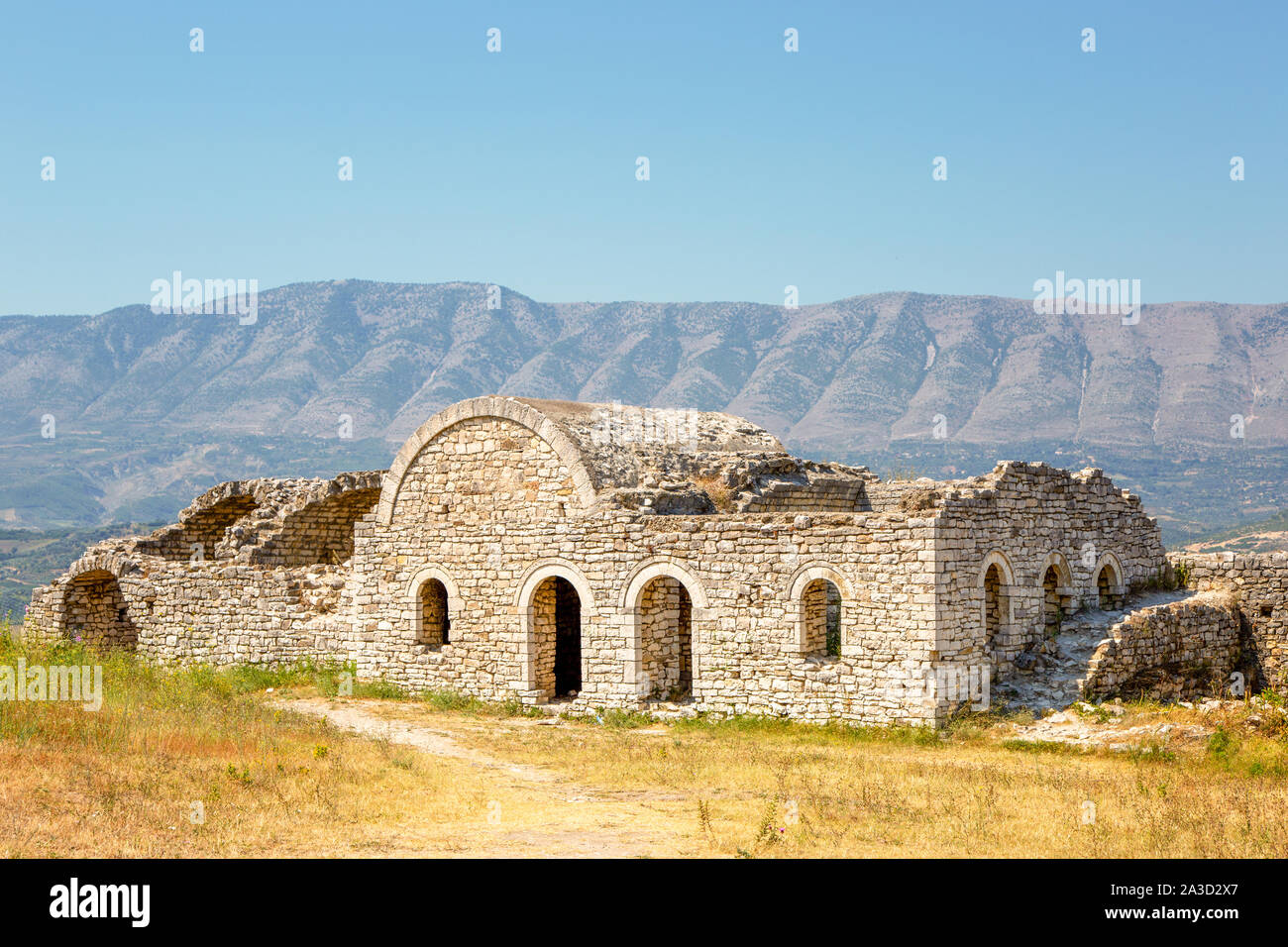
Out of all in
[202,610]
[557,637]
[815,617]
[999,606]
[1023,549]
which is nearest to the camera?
[815,617]

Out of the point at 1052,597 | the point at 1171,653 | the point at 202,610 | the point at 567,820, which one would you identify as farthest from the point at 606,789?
the point at 202,610

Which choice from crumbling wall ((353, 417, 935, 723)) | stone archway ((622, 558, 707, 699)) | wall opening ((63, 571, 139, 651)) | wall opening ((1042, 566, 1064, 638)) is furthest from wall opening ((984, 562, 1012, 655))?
wall opening ((63, 571, 139, 651))

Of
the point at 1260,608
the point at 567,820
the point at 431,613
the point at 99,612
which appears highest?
the point at 431,613

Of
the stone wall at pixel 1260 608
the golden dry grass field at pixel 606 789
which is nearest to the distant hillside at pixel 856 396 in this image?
the stone wall at pixel 1260 608

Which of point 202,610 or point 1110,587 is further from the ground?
point 1110,587

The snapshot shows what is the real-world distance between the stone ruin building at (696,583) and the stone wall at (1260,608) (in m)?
0.03

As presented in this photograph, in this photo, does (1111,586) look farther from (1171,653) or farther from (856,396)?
(856,396)

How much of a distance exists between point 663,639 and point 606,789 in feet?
17.0

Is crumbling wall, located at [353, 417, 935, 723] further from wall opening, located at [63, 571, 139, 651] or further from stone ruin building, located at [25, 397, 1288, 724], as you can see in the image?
wall opening, located at [63, 571, 139, 651]

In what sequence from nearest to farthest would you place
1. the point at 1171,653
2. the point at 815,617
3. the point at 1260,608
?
the point at 815,617, the point at 1171,653, the point at 1260,608

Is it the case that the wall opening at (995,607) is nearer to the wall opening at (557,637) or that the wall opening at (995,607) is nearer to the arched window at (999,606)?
the arched window at (999,606)

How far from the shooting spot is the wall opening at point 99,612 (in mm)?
23344

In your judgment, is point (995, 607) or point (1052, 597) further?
point (1052, 597)

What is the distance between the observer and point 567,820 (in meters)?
10.5
